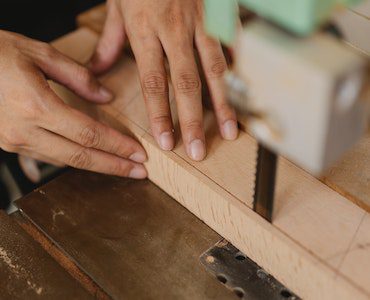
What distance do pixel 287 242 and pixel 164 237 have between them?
268 millimetres

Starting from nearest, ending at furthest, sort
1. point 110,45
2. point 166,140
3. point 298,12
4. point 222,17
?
point 298,12, point 222,17, point 166,140, point 110,45

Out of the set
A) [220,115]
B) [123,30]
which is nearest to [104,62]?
[123,30]

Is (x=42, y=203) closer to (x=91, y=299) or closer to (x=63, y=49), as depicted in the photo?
(x=91, y=299)

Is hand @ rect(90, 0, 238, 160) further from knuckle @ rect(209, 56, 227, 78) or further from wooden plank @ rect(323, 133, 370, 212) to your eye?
wooden plank @ rect(323, 133, 370, 212)

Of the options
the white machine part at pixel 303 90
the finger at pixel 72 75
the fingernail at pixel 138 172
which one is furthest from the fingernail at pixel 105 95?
the white machine part at pixel 303 90

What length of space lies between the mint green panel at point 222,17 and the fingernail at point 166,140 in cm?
43

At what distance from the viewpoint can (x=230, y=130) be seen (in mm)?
1146

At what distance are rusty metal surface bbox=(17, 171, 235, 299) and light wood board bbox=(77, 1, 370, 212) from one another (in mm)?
241

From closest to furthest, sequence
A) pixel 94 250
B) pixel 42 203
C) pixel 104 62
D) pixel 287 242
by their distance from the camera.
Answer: pixel 287 242, pixel 94 250, pixel 42 203, pixel 104 62

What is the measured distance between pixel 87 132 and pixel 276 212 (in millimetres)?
455

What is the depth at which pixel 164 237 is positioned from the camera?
108 cm

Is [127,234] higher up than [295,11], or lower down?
lower down

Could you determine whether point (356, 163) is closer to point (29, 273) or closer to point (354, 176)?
point (354, 176)

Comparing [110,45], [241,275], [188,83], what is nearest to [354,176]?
[241,275]
